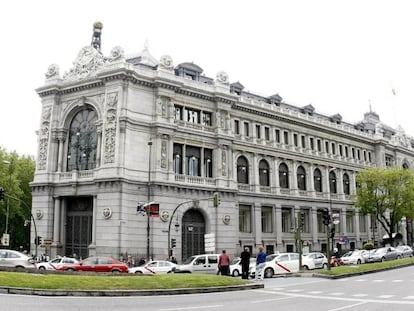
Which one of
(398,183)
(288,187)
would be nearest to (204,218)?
(288,187)

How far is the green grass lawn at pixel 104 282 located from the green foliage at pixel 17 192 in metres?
44.3

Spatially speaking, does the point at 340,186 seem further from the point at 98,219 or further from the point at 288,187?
the point at 98,219

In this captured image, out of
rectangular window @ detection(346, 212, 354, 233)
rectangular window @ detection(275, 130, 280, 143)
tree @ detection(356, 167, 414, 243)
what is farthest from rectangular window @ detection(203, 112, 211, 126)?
rectangular window @ detection(346, 212, 354, 233)

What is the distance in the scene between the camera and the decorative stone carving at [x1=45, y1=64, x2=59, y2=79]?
50531 mm

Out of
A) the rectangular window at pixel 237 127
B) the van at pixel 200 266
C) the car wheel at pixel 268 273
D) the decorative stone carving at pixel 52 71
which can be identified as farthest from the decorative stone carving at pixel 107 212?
the rectangular window at pixel 237 127

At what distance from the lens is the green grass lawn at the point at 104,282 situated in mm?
18406

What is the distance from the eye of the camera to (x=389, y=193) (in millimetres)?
61375

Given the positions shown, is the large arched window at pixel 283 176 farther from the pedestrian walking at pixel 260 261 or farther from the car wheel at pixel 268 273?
the pedestrian walking at pixel 260 261

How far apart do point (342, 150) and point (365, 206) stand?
11.1 metres

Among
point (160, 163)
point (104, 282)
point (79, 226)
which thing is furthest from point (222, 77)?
point (104, 282)

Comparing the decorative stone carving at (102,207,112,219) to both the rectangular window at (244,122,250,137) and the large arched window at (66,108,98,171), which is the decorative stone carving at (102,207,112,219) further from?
the rectangular window at (244,122,250,137)

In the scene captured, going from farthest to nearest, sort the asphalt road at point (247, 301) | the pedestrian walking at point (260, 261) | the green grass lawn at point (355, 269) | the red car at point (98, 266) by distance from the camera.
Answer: the red car at point (98, 266) < the green grass lawn at point (355, 269) < the pedestrian walking at point (260, 261) < the asphalt road at point (247, 301)

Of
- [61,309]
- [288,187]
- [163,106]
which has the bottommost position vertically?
[61,309]

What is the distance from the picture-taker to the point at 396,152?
264ft
